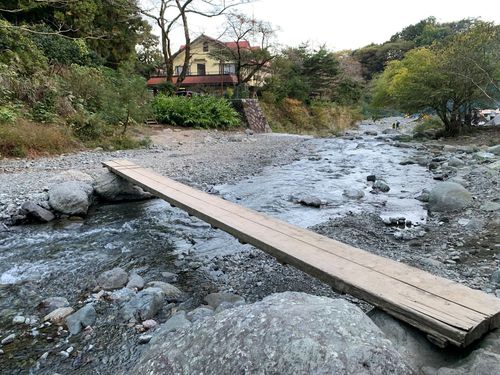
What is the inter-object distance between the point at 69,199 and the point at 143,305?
327 cm

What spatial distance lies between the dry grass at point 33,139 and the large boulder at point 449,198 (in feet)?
29.3

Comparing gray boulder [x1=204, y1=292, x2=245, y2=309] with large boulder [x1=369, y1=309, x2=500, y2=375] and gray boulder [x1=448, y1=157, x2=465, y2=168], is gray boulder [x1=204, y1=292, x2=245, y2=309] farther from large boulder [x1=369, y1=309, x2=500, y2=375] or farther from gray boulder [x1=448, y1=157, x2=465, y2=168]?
gray boulder [x1=448, y1=157, x2=465, y2=168]

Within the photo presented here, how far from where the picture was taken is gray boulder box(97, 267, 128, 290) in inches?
134

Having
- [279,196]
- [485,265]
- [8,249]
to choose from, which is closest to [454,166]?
[279,196]

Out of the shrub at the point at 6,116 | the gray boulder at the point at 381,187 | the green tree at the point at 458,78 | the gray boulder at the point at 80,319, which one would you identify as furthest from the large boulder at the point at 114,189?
the green tree at the point at 458,78

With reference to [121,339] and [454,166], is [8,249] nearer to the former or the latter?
[121,339]

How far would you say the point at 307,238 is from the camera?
10.2 ft

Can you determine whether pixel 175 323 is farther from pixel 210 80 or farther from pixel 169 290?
pixel 210 80

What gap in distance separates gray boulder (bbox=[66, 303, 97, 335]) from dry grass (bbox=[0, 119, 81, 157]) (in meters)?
7.27

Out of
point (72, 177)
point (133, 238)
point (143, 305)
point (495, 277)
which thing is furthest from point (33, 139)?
point (495, 277)

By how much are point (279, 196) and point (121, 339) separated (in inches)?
189

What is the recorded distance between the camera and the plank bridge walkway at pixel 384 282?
1.80 m

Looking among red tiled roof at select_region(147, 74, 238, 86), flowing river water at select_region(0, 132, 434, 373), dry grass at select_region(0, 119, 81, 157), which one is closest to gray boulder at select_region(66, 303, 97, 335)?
Result: flowing river water at select_region(0, 132, 434, 373)

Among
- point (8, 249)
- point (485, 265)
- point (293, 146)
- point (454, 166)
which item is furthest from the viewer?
point (293, 146)
